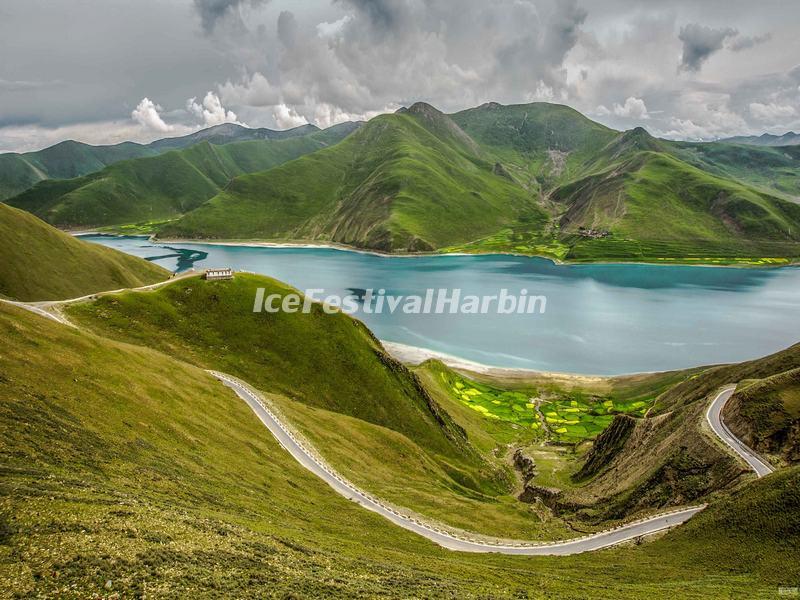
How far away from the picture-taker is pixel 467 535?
45938 millimetres

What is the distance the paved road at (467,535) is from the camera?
145 ft

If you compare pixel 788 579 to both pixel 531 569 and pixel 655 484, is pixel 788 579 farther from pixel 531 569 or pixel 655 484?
pixel 655 484

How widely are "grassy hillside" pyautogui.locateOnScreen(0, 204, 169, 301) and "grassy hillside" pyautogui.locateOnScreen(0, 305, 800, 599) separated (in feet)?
216

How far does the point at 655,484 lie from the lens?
52969mm

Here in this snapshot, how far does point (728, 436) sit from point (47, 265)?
137241 mm

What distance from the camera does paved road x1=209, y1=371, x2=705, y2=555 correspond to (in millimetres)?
44094

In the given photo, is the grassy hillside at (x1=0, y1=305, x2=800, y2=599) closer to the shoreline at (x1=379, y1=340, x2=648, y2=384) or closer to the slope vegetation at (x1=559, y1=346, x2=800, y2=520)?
the slope vegetation at (x1=559, y1=346, x2=800, y2=520)

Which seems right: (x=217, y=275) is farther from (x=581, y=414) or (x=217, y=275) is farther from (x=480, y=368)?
(x=581, y=414)

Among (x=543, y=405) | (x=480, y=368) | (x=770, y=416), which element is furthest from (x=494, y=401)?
(x=770, y=416)

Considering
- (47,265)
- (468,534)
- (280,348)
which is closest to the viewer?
(468,534)

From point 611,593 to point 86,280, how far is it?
415ft

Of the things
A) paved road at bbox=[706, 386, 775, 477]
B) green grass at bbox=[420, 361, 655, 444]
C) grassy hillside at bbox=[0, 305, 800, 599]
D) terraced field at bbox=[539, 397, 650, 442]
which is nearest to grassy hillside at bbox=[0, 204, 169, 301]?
grassy hillside at bbox=[0, 305, 800, 599]

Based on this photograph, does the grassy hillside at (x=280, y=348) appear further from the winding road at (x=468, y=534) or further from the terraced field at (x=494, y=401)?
the terraced field at (x=494, y=401)

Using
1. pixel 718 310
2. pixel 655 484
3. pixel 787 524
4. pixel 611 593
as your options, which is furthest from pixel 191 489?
pixel 718 310
